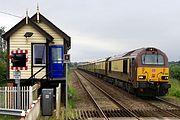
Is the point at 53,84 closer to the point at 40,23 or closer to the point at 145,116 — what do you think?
the point at 40,23

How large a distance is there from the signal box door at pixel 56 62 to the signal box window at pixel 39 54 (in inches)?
17.5

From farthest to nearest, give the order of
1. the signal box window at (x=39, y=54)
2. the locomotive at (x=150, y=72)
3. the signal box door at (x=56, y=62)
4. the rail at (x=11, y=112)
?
1. the locomotive at (x=150, y=72)
2. the signal box door at (x=56, y=62)
3. the signal box window at (x=39, y=54)
4. the rail at (x=11, y=112)

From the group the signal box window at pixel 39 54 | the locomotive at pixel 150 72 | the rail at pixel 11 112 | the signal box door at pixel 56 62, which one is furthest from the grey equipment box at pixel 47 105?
the locomotive at pixel 150 72

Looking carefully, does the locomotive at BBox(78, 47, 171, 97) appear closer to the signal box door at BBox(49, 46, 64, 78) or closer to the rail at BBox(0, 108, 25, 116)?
the signal box door at BBox(49, 46, 64, 78)

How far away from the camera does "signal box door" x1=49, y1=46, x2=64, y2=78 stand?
20219 millimetres

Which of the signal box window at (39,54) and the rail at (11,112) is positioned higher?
the signal box window at (39,54)

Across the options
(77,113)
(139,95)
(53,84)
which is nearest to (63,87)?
(53,84)

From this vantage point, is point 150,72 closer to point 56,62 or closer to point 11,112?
point 56,62

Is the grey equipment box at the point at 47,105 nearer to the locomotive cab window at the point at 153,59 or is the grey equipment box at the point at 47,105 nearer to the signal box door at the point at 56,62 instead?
the signal box door at the point at 56,62

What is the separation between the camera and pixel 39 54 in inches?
783

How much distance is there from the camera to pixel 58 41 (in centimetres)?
2056

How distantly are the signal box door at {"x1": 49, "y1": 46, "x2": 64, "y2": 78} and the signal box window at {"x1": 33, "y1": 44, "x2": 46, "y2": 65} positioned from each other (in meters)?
0.45

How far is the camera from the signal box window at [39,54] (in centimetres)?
1973

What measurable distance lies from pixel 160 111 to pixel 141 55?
248 inches
